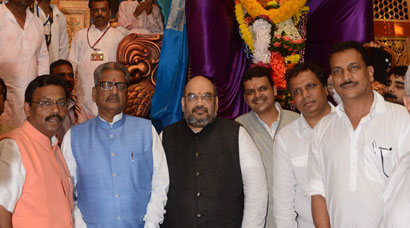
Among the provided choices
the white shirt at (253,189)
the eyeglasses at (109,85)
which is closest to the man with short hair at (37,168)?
the eyeglasses at (109,85)

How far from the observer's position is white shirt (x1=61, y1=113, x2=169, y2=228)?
2.29m

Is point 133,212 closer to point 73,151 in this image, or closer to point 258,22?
point 73,151

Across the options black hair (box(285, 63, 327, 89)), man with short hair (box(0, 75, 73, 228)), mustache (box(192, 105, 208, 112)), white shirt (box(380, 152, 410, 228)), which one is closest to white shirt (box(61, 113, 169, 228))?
man with short hair (box(0, 75, 73, 228))

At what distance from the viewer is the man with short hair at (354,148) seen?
71.1 inches

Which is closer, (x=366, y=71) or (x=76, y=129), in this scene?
(x=366, y=71)

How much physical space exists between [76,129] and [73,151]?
14cm

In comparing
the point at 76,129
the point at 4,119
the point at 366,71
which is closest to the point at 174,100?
the point at 4,119

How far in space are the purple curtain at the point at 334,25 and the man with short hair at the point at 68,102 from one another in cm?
249

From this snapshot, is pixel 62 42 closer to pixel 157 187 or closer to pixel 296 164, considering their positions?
pixel 157 187

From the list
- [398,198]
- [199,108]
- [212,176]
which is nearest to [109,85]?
[199,108]

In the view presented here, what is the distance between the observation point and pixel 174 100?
13.9 ft

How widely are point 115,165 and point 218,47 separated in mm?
2188

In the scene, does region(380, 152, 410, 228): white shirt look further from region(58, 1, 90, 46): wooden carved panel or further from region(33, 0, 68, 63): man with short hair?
region(58, 1, 90, 46): wooden carved panel

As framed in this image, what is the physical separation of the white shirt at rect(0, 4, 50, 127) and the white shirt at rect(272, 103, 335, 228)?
Answer: 7.01ft
